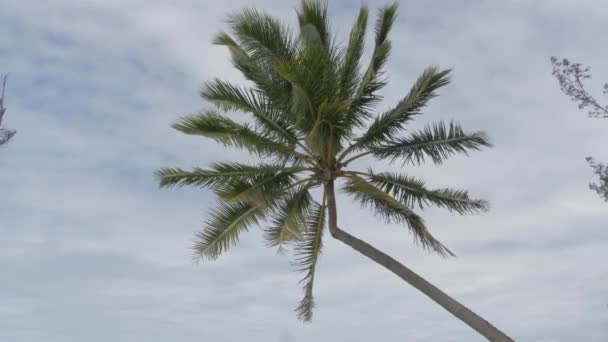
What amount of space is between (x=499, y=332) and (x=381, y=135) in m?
4.88

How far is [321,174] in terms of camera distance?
13.9m

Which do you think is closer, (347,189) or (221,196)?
(221,196)

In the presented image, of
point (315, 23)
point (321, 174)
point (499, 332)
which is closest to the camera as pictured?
point (499, 332)

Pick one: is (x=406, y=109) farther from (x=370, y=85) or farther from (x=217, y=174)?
(x=217, y=174)

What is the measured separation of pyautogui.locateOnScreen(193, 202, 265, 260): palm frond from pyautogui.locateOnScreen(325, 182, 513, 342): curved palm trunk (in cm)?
189

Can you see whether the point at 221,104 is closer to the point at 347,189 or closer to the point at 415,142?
the point at 347,189

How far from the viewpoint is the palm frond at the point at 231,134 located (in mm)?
13781

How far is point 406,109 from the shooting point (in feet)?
46.1

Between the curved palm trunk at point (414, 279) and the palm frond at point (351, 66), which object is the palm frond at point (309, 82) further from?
the curved palm trunk at point (414, 279)

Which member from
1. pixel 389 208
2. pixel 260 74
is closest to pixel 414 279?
pixel 389 208

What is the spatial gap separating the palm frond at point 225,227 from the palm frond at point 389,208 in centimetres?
231

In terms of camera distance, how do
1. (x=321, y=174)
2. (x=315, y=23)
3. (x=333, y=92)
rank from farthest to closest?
(x=315, y=23) < (x=321, y=174) < (x=333, y=92)

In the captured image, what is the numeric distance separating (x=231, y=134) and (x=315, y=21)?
3.43 m

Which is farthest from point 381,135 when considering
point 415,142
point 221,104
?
point 221,104
